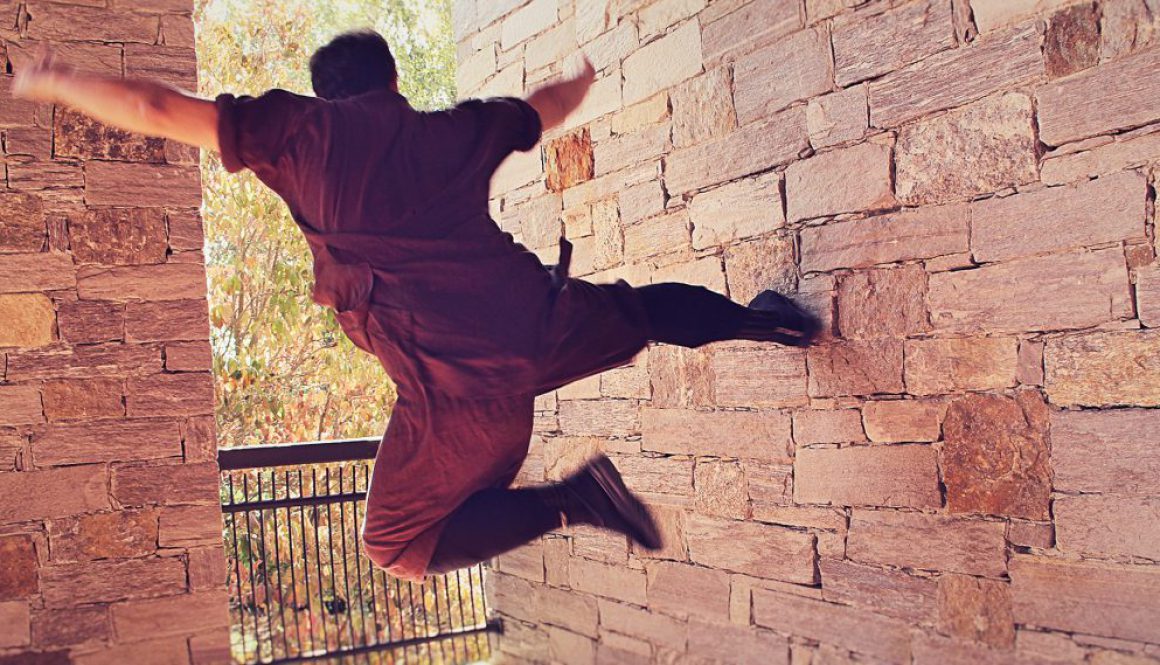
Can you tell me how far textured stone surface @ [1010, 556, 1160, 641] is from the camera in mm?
2123

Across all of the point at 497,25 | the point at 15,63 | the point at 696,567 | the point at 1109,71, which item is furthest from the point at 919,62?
the point at 15,63

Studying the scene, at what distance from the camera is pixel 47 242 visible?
325 centimetres

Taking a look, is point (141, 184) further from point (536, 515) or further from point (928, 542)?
point (928, 542)

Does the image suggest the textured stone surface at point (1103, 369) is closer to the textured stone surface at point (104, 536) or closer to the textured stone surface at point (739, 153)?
the textured stone surface at point (739, 153)

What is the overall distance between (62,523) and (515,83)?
2.48 meters

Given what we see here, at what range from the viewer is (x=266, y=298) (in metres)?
6.68

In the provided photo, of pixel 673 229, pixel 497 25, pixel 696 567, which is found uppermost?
pixel 497 25

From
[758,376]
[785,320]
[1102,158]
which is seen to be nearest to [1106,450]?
[1102,158]

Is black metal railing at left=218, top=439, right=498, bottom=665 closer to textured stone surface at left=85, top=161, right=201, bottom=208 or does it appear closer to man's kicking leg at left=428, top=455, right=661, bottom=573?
textured stone surface at left=85, top=161, right=201, bottom=208

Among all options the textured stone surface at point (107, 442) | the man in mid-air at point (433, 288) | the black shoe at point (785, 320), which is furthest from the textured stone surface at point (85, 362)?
the black shoe at point (785, 320)

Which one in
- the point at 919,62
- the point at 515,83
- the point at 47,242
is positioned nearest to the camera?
the point at 919,62

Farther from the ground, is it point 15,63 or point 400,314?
point 15,63

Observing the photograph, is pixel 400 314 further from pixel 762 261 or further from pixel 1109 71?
pixel 1109 71

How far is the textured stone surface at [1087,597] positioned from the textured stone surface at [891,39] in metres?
1.27
